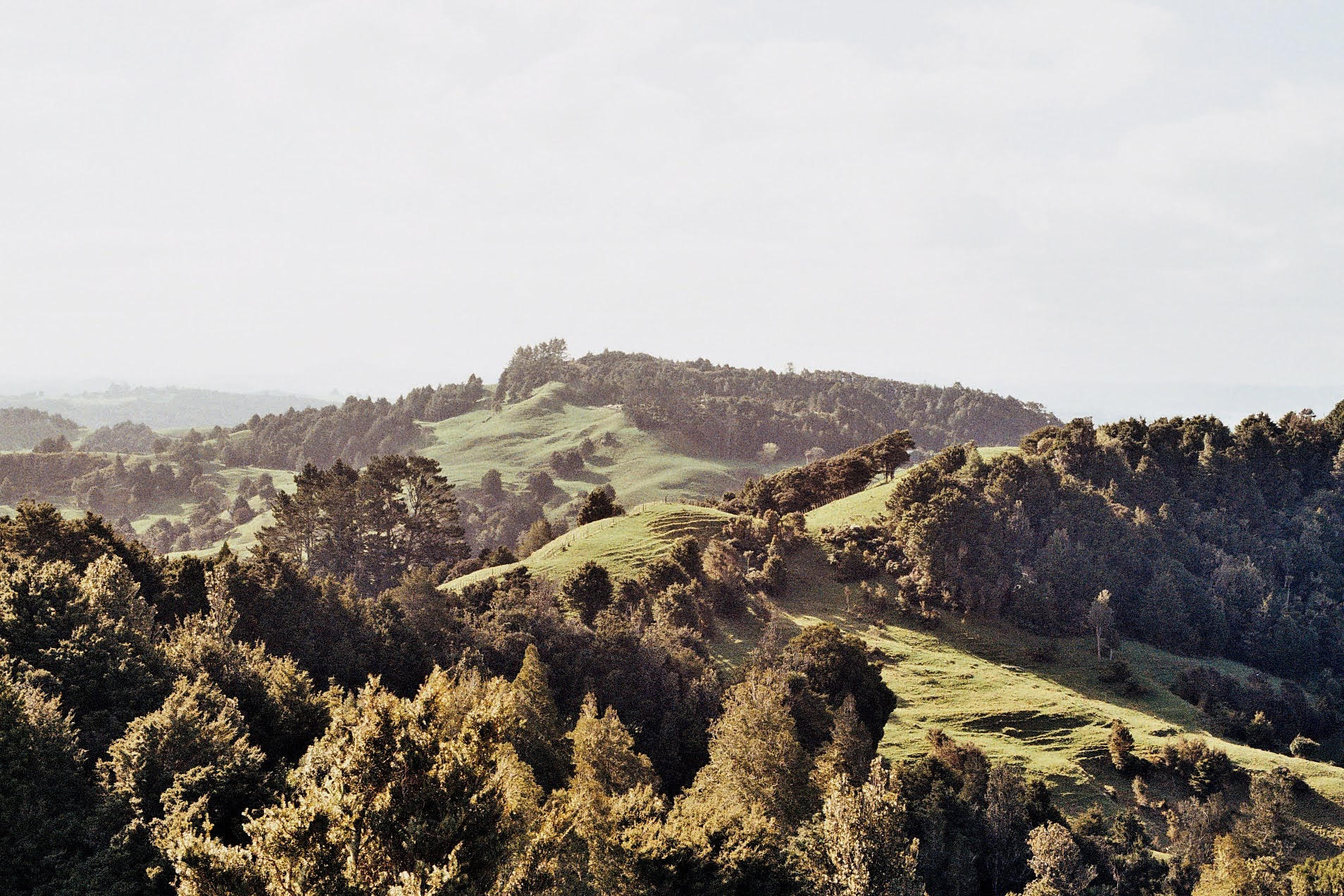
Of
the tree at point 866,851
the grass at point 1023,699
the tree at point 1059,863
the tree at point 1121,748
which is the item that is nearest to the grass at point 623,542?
the grass at point 1023,699

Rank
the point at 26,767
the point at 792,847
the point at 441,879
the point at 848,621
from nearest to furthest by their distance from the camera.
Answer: the point at 441,879 → the point at 26,767 → the point at 792,847 → the point at 848,621

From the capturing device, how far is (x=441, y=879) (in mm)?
15617

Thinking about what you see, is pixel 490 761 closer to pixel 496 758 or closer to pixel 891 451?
pixel 496 758

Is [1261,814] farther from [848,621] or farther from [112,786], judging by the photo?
[112,786]

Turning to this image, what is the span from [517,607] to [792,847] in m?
34.3

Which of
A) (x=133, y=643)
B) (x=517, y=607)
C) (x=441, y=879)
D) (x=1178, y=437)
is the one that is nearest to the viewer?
(x=441, y=879)

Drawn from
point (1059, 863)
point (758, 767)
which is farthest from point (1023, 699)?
point (758, 767)

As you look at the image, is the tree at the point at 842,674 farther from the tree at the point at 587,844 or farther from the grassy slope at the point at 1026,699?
the tree at the point at 587,844

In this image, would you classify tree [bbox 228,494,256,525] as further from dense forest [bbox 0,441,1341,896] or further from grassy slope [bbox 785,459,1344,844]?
grassy slope [bbox 785,459,1344,844]

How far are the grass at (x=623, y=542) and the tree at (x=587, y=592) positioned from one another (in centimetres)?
439

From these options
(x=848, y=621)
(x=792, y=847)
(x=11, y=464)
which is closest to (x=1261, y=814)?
(x=848, y=621)

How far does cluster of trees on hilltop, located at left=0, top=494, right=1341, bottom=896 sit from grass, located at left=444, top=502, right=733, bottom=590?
573 centimetres

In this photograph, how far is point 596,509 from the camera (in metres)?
98.1

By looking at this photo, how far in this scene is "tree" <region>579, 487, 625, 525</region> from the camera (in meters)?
97.2
